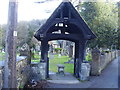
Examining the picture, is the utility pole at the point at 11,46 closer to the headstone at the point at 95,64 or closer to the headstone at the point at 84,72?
the headstone at the point at 84,72

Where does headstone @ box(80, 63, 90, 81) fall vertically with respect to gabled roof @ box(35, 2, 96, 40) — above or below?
below

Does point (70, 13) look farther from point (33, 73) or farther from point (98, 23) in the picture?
point (98, 23)

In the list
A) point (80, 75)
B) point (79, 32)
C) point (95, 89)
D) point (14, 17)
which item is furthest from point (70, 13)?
point (14, 17)

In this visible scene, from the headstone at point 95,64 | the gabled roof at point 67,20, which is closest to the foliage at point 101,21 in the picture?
the headstone at point 95,64

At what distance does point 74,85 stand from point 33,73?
2530mm

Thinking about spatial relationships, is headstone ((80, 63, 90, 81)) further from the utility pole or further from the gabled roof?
the utility pole

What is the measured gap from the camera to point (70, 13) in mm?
12094

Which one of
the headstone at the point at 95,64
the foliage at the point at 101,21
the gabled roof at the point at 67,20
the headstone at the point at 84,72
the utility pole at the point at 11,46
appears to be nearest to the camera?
the utility pole at the point at 11,46

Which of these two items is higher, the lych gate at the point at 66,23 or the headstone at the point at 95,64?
the lych gate at the point at 66,23

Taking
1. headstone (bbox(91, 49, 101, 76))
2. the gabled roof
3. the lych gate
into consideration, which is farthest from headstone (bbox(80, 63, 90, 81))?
headstone (bbox(91, 49, 101, 76))

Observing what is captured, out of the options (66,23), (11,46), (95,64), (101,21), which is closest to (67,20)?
(66,23)

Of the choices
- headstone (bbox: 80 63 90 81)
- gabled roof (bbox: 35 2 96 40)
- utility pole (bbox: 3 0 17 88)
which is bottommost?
headstone (bbox: 80 63 90 81)

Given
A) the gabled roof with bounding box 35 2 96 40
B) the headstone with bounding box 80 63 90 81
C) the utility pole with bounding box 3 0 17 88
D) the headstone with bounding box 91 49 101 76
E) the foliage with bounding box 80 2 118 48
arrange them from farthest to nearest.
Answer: the foliage with bounding box 80 2 118 48
the headstone with bounding box 91 49 101 76
the headstone with bounding box 80 63 90 81
the gabled roof with bounding box 35 2 96 40
the utility pole with bounding box 3 0 17 88

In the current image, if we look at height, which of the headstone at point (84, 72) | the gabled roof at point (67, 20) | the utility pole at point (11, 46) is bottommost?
the headstone at point (84, 72)
